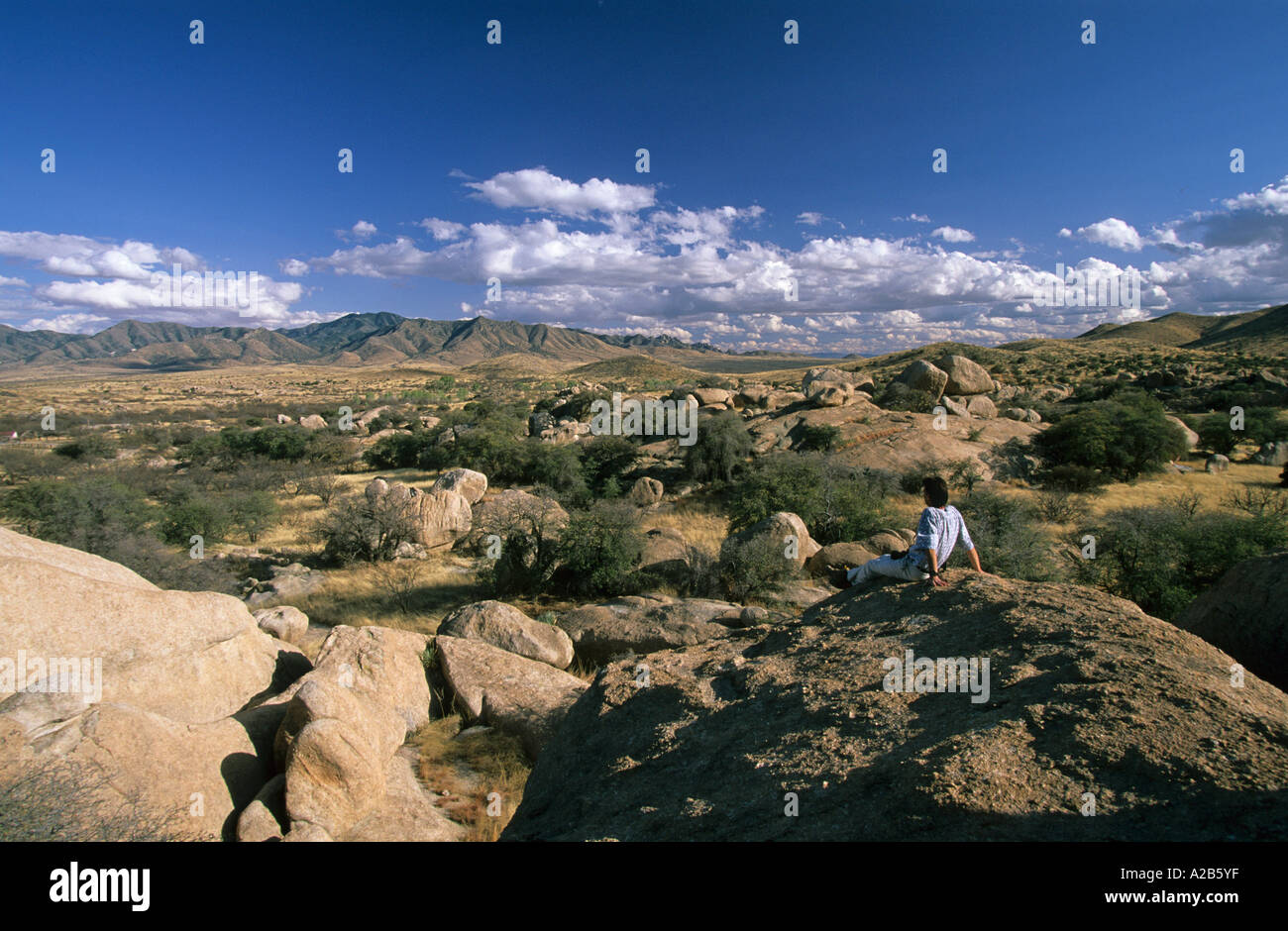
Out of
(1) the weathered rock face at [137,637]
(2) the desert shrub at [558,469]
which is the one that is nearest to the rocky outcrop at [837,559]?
(2) the desert shrub at [558,469]

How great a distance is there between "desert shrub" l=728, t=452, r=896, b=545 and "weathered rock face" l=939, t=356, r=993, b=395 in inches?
812

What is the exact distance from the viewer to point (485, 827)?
5559 mm

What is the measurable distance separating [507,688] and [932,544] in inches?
217

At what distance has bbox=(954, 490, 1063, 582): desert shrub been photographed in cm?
987

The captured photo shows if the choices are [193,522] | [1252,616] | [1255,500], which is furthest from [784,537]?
[193,522]

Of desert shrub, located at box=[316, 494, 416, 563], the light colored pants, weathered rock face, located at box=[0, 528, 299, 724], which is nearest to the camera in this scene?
weathered rock face, located at box=[0, 528, 299, 724]

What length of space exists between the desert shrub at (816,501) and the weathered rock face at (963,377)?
20.6m

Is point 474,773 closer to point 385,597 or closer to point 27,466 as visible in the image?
point 385,597

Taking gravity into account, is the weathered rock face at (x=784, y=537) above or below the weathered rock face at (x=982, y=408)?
below

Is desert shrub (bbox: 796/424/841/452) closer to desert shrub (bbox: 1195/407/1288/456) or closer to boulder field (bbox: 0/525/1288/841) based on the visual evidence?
desert shrub (bbox: 1195/407/1288/456)

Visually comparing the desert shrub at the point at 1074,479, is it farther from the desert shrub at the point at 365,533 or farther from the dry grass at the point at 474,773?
the desert shrub at the point at 365,533

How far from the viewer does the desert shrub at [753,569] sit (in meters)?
12.2

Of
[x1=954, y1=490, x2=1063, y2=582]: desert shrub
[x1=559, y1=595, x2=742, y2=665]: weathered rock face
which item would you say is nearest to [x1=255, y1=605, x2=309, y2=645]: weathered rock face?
[x1=559, y1=595, x2=742, y2=665]: weathered rock face
